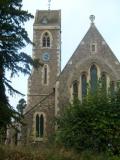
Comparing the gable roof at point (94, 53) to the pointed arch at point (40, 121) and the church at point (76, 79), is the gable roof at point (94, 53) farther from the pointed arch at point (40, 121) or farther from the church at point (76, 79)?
the pointed arch at point (40, 121)

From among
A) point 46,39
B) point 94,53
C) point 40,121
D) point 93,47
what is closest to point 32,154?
point 40,121

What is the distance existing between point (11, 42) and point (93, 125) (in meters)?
5.43

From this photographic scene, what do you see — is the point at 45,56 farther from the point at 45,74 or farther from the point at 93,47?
the point at 93,47

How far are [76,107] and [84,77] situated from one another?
12.3 meters

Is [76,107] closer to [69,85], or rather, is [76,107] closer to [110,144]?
[110,144]

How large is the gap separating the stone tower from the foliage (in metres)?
10.8

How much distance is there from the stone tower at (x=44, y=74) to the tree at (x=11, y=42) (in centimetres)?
1242

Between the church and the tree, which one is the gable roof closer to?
the church

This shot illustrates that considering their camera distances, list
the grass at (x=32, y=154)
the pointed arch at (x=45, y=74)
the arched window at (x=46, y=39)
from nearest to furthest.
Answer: the grass at (x=32, y=154), the pointed arch at (x=45, y=74), the arched window at (x=46, y=39)

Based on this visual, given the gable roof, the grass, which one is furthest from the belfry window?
the grass

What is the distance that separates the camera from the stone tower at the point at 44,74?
35250mm

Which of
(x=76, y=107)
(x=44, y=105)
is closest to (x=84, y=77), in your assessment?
(x=44, y=105)

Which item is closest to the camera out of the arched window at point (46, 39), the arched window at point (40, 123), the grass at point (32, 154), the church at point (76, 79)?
the grass at point (32, 154)

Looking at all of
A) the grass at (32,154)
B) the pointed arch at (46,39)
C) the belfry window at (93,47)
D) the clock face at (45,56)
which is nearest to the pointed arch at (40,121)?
the belfry window at (93,47)
